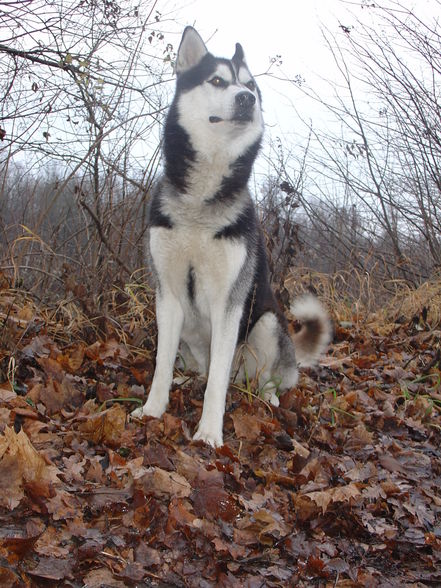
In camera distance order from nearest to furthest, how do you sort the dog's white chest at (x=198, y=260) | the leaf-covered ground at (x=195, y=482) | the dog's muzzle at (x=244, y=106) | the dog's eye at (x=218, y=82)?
the leaf-covered ground at (x=195, y=482)
the dog's white chest at (x=198, y=260)
the dog's muzzle at (x=244, y=106)
the dog's eye at (x=218, y=82)

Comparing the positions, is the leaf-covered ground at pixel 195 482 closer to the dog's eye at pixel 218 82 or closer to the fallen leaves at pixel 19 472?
the fallen leaves at pixel 19 472

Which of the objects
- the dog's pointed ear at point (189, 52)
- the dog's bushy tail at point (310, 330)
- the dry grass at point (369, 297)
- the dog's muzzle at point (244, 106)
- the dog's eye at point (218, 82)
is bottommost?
the dog's bushy tail at point (310, 330)

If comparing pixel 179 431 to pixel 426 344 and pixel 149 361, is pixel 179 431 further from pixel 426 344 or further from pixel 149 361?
pixel 426 344

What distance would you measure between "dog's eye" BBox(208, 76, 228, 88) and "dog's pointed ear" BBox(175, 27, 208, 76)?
0.68 ft

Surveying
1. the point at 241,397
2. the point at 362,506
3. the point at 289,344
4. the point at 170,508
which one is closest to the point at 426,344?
the point at 289,344

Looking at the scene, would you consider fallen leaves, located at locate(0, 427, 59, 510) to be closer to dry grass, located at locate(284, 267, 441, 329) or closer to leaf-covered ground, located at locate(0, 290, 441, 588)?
leaf-covered ground, located at locate(0, 290, 441, 588)

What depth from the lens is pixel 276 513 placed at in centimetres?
231

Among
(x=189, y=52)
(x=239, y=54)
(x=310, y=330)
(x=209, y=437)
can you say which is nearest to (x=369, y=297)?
(x=310, y=330)

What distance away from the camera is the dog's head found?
3.23 metres

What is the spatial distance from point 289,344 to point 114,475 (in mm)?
1769

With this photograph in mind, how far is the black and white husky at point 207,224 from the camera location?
122 inches

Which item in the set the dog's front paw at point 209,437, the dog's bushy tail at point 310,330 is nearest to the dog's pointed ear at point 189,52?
the dog's bushy tail at point 310,330

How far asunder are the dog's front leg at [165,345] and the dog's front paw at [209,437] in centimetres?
33

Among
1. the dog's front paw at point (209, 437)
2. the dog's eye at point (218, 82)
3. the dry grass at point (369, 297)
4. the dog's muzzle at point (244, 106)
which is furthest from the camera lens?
the dry grass at point (369, 297)
